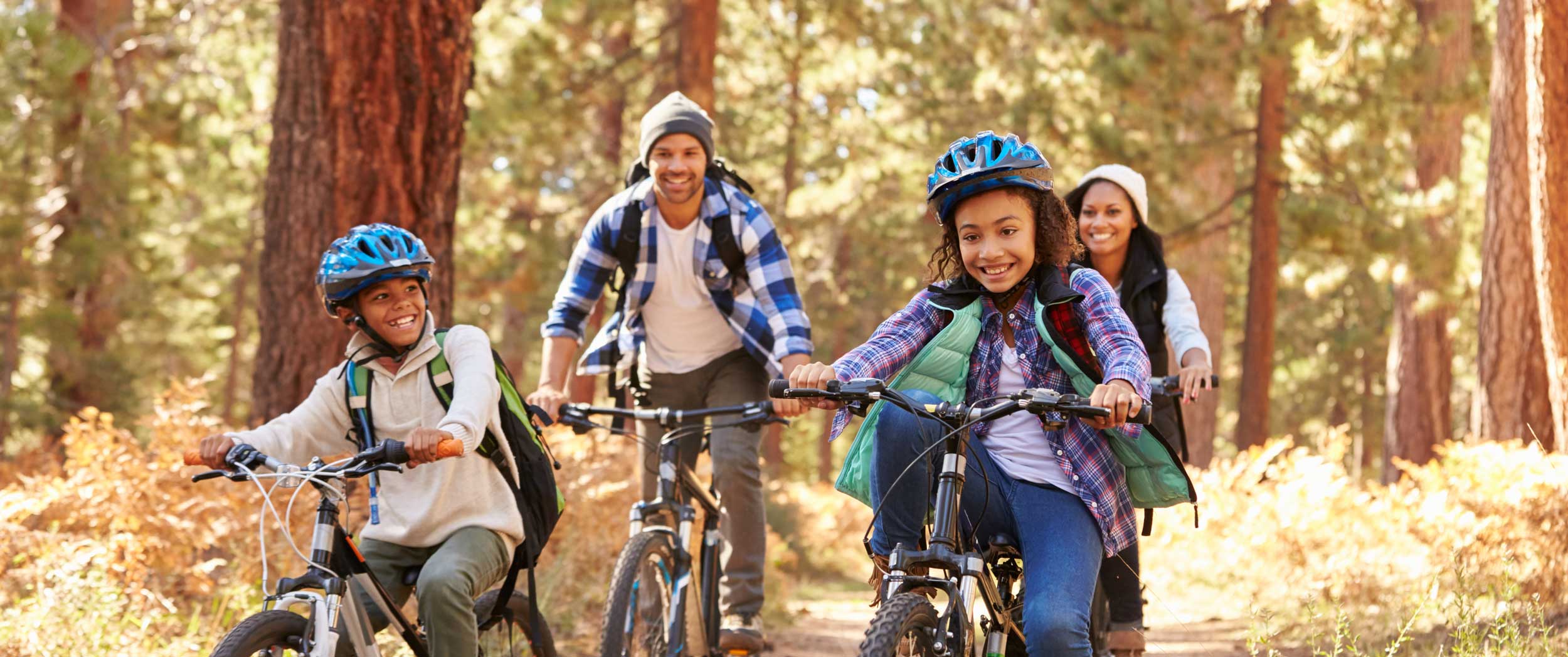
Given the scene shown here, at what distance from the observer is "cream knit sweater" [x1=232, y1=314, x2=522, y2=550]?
4.47 meters

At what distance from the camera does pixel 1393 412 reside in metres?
18.0

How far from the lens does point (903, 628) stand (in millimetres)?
3395

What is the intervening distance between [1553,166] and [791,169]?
18587 millimetres

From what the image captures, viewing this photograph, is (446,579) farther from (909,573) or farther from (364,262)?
(909,573)

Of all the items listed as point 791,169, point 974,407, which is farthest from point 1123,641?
point 791,169

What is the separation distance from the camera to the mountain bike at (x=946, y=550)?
11.3 ft

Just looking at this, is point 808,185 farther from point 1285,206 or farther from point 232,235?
point 1285,206

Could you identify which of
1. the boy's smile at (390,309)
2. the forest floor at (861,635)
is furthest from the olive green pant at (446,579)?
the forest floor at (861,635)

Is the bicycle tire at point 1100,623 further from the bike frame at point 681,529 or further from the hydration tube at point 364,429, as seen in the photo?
the hydration tube at point 364,429

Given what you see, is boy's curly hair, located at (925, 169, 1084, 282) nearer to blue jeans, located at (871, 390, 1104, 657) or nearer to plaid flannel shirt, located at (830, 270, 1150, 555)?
plaid flannel shirt, located at (830, 270, 1150, 555)

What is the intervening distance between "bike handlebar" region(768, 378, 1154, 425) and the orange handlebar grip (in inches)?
34.6

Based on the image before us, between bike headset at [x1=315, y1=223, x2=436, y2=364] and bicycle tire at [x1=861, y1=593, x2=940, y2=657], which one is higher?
bike headset at [x1=315, y1=223, x2=436, y2=364]

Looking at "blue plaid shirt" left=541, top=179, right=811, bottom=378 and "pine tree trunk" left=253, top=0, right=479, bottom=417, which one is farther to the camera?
"pine tree trunk" left=253, top=0, right=479, bottom=417

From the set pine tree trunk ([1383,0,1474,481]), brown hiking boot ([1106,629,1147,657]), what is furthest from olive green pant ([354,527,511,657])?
pine tree trunk ([1383,0,1474,481])
